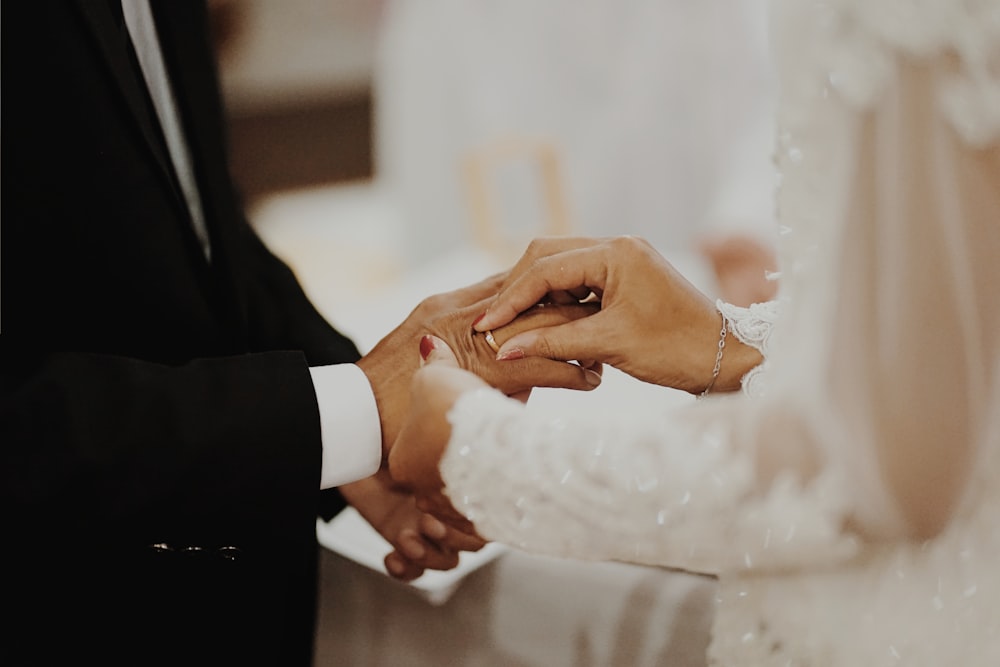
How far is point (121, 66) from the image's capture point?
845 mm

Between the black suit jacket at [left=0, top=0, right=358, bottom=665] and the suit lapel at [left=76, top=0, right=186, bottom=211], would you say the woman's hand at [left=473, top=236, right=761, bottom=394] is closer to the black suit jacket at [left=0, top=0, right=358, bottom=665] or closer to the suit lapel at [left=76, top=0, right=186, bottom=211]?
the black suit jacket at [left=0, top=0, right=358, bottom=665]

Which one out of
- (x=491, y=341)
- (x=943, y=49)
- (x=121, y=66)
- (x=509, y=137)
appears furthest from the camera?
(x=509, y=137)

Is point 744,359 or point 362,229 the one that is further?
point 362,229

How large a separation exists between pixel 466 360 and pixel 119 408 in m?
0.33

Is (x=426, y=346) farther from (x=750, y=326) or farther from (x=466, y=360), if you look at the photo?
(x=750, y=326)

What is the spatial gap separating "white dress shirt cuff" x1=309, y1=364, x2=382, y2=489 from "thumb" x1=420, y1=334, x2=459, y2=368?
0.21 ft

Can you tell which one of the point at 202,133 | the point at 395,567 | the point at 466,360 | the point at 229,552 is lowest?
the point at 395,567

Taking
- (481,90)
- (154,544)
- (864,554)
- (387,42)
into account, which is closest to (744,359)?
(864,554)

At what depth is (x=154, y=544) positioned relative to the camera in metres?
0.80

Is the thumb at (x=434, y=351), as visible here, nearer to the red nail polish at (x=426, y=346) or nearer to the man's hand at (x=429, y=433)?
the red nail polish at (x=426, y=346)

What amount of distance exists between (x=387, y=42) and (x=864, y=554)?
3124 mm

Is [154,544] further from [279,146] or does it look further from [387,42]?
[279,146]

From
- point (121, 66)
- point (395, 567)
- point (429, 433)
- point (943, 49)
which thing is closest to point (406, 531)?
point (395, 567)

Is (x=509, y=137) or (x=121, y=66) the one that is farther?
(x=509, y=137)
